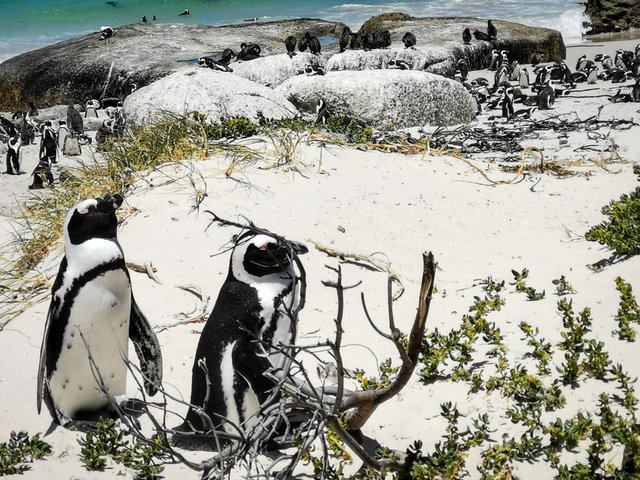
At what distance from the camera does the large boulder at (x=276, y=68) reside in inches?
549

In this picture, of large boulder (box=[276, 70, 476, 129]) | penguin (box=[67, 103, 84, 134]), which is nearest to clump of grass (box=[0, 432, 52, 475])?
large boulder (box=[276, 70, 476, 129])

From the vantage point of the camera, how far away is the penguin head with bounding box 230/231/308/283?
11.1ft

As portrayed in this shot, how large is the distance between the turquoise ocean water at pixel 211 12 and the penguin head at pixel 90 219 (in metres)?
27.9

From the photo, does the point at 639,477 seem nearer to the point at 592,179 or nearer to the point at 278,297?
the point at 278,297

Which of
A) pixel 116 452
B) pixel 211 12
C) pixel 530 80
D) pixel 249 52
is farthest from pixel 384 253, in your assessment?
pixel 211 12

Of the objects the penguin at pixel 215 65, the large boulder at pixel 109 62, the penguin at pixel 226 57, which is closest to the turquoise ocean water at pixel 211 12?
the large boulder at pixel 109 62

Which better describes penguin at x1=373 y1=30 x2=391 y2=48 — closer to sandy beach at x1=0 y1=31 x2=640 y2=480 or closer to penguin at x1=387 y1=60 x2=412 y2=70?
penguin at x1=387 y1=60 x2=412 y2=70

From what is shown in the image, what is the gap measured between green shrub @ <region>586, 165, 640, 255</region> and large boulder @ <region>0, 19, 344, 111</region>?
1126 cm

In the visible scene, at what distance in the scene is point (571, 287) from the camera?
402 centimetres

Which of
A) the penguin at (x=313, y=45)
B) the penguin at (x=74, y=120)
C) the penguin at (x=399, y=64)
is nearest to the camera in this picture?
the penguin at (x=74, y=120)

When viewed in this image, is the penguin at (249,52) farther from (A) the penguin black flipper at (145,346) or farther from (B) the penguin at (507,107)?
Answer: (A) the penguin black flipper at (145,346)

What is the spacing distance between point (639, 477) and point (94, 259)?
2.38m

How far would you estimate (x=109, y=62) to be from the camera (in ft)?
52.6

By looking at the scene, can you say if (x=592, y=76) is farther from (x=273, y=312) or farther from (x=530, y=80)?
(x=273, y=312)
